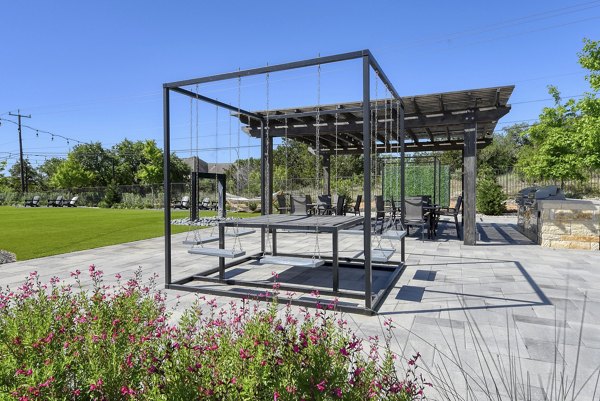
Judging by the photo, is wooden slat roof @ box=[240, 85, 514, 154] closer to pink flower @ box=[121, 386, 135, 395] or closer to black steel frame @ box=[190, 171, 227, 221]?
black steel frame @ box=[190, 171, 227, 221]

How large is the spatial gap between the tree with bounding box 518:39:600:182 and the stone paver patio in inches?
254

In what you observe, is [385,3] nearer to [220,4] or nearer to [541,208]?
[220,4]

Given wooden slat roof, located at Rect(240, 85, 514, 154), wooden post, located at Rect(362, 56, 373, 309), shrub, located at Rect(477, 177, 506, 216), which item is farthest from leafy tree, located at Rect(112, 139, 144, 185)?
wooden post, located at Rect(362, 56, 373, 309)

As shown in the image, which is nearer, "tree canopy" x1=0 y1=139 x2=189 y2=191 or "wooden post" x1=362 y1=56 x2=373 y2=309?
"wooden post" x1=362 y1=56 x2=373 y2=309

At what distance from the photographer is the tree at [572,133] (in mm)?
11523

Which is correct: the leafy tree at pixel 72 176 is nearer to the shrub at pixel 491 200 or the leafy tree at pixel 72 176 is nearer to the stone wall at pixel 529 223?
the shrub at pixel 491 200

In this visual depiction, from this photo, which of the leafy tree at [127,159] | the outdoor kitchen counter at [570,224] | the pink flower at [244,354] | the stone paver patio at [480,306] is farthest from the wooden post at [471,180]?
the leafy tree at [127,159]

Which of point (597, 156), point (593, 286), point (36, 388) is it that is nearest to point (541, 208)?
point (593, 286)

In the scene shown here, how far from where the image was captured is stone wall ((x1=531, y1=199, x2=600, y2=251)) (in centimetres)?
715

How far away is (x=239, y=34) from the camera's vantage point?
13.5 metres

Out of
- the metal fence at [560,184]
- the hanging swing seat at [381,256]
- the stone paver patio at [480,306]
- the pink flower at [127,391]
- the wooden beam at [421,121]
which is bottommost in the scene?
the stone paver patio at [480,306]

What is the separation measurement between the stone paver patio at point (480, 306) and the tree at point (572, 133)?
646cm

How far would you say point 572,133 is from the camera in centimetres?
1353

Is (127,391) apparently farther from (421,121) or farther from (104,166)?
(104,166)
